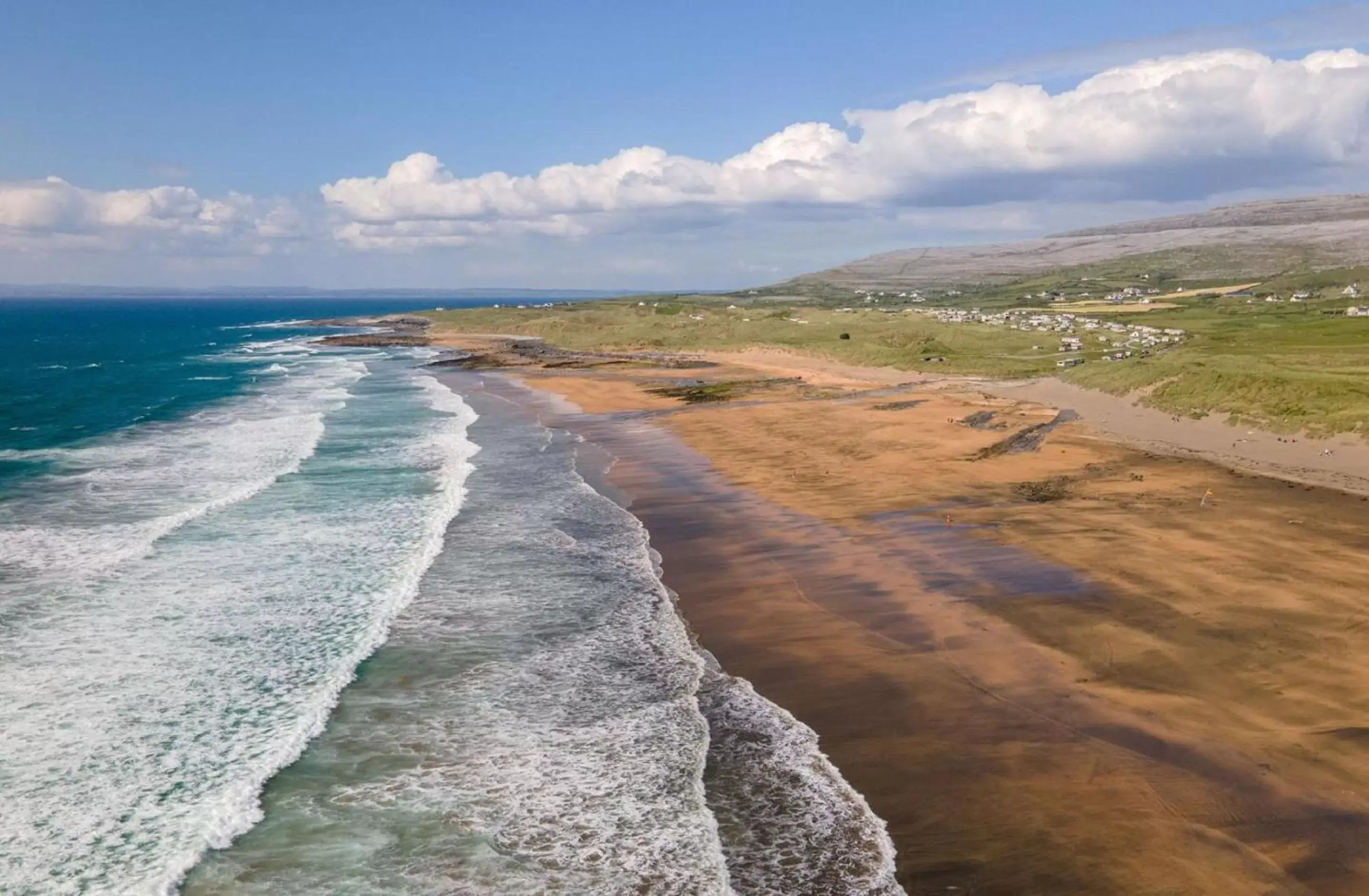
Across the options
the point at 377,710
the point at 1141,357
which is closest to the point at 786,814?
the point at 377,710

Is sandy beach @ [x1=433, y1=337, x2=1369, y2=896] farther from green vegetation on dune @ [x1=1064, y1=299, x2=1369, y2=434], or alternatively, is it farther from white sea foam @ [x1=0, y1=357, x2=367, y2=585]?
white sea foam @ [x1=0, y1=357, x2=367, y2=585]

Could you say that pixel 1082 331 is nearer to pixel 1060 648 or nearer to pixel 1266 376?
pixel 1266 376

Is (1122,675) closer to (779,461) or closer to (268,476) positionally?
(779,461)

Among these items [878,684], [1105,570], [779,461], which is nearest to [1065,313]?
[779,461]

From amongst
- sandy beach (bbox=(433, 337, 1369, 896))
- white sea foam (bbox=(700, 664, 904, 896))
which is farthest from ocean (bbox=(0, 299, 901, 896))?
sandy beach (bbox=(433, 337, 1369, 896))

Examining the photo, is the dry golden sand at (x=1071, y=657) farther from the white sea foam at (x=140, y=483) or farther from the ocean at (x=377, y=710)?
the white sea foam at (x=140, y=483)

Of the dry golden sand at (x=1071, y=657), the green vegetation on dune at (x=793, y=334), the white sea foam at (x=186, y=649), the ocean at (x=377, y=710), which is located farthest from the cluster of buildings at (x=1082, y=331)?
the white sea foam at (x=186, y=649)
